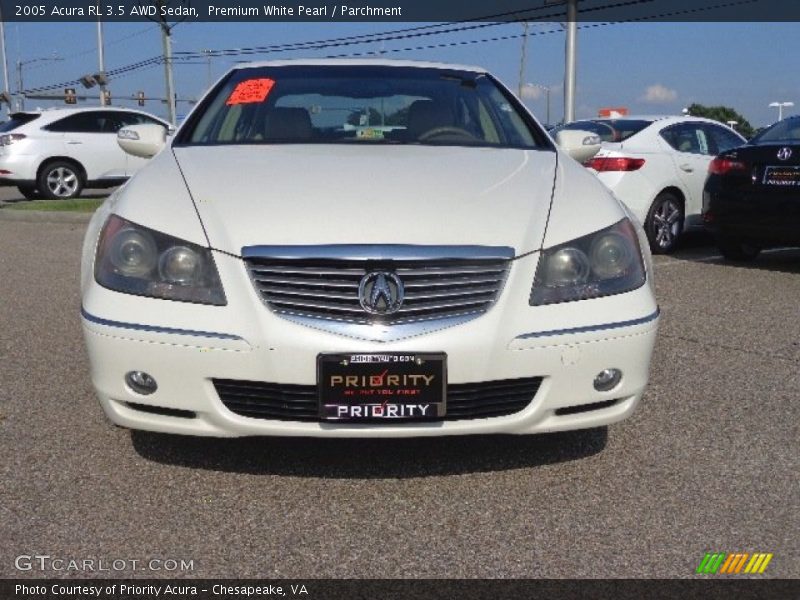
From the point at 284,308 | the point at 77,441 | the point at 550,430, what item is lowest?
the point at 77,441

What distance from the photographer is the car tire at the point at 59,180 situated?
53.1 feet

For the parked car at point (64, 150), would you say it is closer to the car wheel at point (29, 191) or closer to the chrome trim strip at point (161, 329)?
the car wheel at point (29, 191)

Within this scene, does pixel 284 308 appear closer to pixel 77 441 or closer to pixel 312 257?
pixel 312 257

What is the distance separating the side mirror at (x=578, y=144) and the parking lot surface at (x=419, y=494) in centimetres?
112

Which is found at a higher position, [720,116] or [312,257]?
[312,257]

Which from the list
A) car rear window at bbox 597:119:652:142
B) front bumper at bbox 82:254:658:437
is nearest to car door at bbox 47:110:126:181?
car rear window at bbox 597:119:652:142

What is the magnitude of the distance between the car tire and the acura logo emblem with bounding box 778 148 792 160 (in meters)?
12.0

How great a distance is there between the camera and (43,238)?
1142 cm

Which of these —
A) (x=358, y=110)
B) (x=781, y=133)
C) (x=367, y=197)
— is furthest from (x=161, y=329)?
(x=781, y=133)

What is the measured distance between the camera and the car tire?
16188 millimetres

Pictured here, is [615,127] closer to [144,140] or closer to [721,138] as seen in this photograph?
[721,138]

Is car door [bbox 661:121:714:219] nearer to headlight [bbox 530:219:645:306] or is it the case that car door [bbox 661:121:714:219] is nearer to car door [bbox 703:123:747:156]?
car door [bbox 703:123:747:156]

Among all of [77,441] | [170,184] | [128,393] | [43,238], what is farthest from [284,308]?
[43,238]

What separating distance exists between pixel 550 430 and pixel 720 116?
226 feet
